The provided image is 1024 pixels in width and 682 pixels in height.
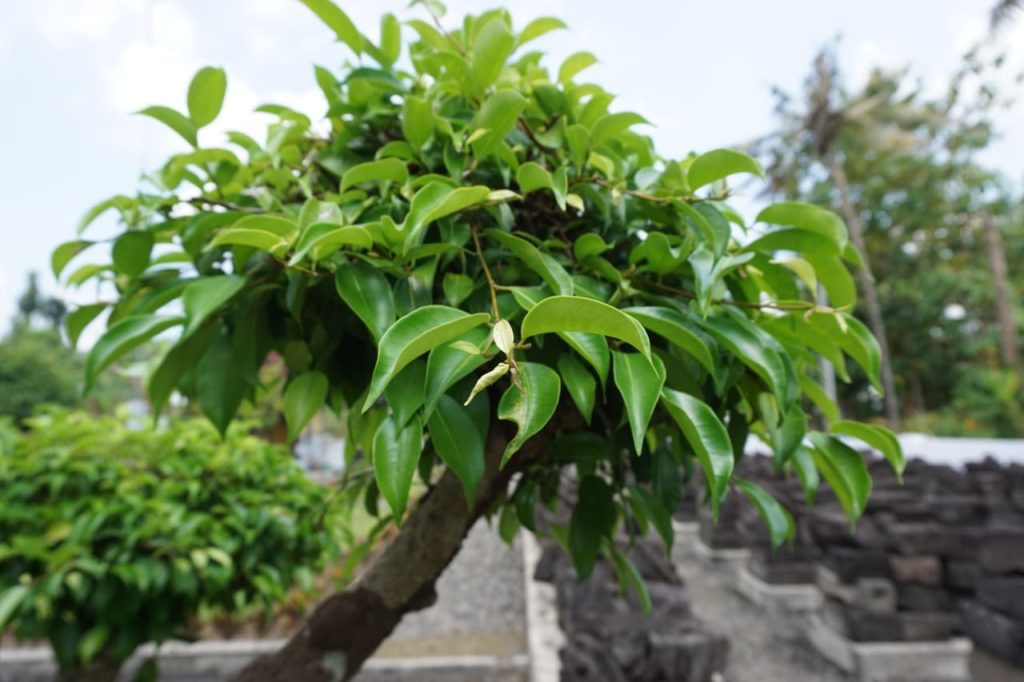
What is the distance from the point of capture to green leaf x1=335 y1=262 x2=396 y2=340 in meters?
0.42

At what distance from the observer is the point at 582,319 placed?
323mm

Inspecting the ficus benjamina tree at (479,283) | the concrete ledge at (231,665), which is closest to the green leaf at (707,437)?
the ficus benjamina tree at (479,283)

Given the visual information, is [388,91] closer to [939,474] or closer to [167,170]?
[167,170]

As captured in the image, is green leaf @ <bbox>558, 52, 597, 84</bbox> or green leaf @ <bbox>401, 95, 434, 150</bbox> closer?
green leaf @ <bbox>401, 95, 434, 150</bbox>

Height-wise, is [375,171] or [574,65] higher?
[574,65]

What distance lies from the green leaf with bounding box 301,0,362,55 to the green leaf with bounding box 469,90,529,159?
16 centimetres

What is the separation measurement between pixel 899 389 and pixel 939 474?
1150 cm

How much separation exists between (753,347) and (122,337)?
46 centimetres

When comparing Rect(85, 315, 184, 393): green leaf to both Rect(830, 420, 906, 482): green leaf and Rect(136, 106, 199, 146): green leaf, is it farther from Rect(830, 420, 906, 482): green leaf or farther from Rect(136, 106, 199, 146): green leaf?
Rect(830, 420, 906, 482): green leaf

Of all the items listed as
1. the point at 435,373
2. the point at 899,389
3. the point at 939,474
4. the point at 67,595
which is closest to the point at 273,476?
the point at 67,595

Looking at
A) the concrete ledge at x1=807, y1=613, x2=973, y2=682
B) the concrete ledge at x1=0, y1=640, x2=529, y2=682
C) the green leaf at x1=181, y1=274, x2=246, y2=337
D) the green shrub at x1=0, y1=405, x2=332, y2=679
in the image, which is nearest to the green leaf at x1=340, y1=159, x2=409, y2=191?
the green leaf at x1=181, y1=274, x2=246, y2=337

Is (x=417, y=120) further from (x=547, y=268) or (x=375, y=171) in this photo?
(x=547, y=268)

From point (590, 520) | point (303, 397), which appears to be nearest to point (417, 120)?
point (303, 397)

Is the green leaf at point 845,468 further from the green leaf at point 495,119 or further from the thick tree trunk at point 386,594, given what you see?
the green leaf at point 495,119
